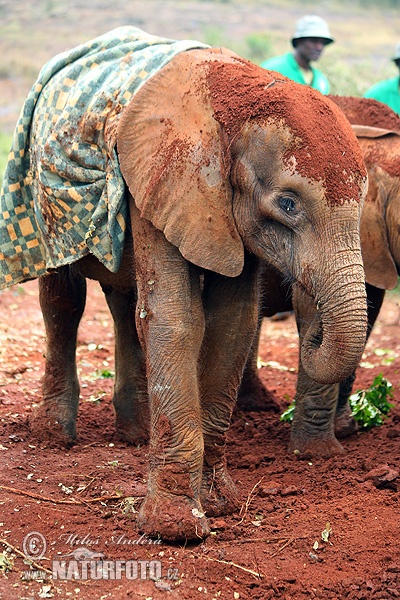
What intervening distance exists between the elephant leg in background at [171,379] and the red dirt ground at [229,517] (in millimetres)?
Answer: 142

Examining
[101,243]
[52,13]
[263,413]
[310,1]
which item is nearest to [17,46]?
[52,13]

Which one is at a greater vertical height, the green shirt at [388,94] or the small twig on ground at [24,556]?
the green shirt at [388,94]

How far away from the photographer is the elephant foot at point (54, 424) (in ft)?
21.6

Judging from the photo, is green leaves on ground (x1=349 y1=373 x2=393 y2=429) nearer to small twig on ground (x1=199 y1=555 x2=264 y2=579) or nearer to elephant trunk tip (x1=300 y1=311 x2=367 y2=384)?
elephant trunk tip (x1=300 y1=311 x2=367 y2=384)

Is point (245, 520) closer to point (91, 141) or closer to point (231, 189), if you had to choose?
point (231, 189)

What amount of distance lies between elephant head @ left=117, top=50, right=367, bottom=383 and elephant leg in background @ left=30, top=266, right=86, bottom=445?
5.58ft

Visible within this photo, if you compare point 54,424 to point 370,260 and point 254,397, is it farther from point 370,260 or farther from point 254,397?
point 370,260

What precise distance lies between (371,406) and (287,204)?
3.00 m

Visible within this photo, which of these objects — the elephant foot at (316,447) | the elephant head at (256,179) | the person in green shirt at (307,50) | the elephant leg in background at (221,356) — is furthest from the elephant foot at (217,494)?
the person in green shirt at (307,50)

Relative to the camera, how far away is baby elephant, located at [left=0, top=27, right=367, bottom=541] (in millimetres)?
4648

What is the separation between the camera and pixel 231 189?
4.88 m

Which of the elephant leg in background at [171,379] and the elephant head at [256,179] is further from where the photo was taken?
the elephant leg in background at [171,379]

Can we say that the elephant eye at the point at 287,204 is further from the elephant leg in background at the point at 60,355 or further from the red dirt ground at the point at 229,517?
the elephant leg in background at the point at 60,355

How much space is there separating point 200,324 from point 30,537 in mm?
1335
